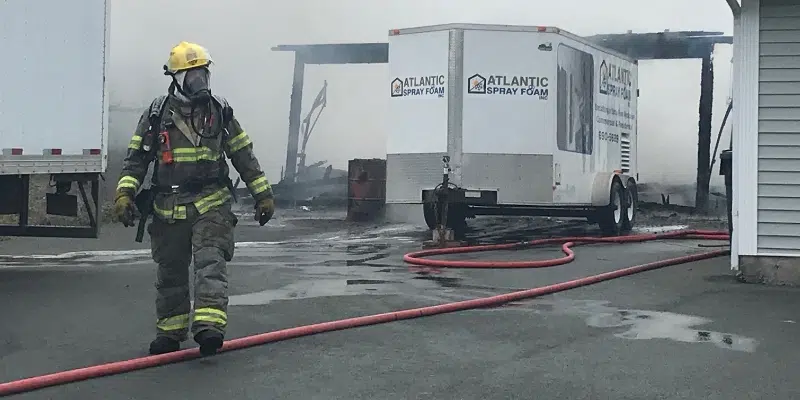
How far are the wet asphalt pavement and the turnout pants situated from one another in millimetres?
274

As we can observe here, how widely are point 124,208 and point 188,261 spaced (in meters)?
0.44

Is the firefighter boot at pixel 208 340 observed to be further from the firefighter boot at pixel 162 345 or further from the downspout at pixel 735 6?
the downspout at pixel 735 6

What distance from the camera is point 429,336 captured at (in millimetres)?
6090

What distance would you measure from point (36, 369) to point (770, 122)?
21.4 ft

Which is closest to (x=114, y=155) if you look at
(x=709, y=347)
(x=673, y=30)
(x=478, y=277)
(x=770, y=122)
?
(x=478, y=277)

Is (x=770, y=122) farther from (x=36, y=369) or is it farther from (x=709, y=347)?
(x=36, y=369)

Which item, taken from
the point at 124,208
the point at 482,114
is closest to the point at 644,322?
the point at 124,208

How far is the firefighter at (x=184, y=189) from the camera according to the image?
5.38m

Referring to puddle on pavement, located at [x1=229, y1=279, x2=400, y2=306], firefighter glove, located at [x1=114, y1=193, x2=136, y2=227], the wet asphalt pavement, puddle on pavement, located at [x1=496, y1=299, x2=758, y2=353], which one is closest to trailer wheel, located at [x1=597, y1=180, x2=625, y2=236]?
the wet asphalt pavement

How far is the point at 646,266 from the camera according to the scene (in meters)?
9.96

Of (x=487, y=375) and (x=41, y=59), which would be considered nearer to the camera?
(x=487, y=375)

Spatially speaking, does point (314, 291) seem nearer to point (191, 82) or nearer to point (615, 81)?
point (191, 82)

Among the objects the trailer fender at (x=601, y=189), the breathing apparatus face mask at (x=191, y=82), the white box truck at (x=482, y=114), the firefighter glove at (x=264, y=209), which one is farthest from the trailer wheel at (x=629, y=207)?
the breathing apparatus face mask at (x=191, y=82)

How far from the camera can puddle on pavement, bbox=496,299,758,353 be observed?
6.07 metres
